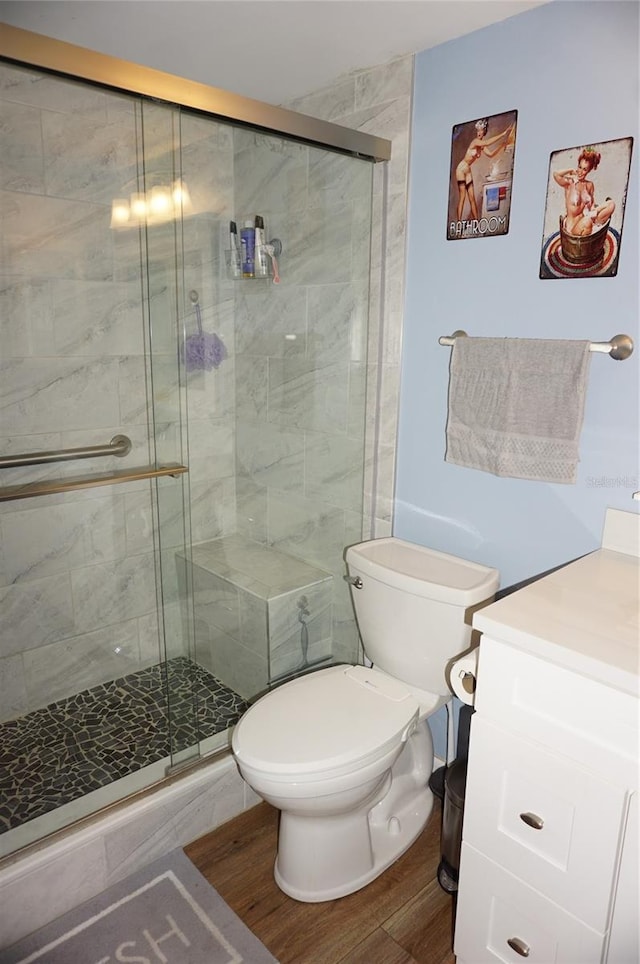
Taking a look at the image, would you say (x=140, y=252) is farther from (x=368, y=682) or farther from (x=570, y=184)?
(x=368, y=682)

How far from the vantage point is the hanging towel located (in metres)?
1.59

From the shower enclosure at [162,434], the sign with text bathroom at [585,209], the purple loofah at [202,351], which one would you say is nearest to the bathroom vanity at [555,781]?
the sign with text bathroom at [585,209]

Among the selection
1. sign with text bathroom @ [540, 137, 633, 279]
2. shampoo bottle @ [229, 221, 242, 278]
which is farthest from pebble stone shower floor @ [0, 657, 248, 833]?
sign with text bathroom @ [540, 137, 633, 279]

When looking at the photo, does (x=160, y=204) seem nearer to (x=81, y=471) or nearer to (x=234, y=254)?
(x=234, y=254)

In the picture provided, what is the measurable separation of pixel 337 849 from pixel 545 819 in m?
0.69

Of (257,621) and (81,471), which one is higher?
(81,471)

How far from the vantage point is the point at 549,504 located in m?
1.71

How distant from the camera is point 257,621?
2.24 metres

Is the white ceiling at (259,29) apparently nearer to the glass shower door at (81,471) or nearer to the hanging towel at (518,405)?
the glass shower door at (81,471)

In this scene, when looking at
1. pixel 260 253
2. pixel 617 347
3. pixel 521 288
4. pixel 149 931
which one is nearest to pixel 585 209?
pixel 521 288

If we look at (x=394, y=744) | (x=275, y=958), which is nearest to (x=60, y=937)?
(x=275, y=958)

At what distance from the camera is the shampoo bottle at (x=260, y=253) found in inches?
87.0

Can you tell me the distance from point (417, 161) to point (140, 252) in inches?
37.8

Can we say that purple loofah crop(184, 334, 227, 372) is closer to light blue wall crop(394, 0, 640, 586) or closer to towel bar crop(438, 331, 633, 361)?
light blue wall crop(394, 0, 640, 586)
